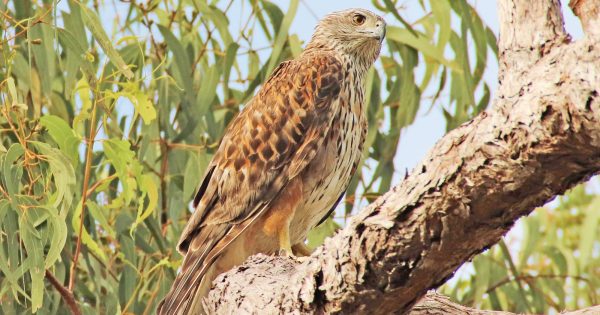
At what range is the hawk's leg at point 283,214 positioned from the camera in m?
4.09

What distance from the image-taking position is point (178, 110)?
16.3ft

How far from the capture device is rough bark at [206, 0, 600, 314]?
2.05m

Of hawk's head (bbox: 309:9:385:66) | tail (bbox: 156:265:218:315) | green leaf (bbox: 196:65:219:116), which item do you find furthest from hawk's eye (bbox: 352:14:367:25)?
tail (bbox: 156:265:218:315)

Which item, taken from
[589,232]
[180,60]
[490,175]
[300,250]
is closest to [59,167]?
[180,60]

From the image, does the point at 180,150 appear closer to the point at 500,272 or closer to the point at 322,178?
the point at 322,178

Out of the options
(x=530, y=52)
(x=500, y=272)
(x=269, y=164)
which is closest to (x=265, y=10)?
(x=269, y=164)

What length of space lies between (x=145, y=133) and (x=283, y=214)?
87 cm

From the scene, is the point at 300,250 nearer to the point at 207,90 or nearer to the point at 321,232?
the point at 321,232

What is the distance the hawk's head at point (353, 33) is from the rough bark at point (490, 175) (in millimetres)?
2340

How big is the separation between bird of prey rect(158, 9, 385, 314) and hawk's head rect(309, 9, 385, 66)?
0.30 m

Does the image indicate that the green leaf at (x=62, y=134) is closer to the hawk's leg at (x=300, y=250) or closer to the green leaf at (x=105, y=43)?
the green leaf at (x=105, y=43)

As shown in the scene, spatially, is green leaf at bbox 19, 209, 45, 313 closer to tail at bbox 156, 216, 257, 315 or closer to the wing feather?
tail at bbox 156, 216, 257, 315

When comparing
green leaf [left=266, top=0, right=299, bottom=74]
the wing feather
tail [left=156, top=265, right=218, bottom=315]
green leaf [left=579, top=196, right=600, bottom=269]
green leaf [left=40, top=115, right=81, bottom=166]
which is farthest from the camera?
green leaf [left=579, top=196, right=600, bottom=269]

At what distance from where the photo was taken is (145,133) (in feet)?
15.2
